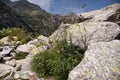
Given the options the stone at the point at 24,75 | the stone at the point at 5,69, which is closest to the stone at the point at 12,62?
the stone at the point at 5,69

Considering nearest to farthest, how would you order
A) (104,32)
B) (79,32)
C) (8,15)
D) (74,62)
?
(74,62) < (104,32) < (79,32) < (8,15)

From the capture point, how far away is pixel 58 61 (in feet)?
30.5

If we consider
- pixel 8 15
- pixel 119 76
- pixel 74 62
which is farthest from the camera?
pixel 8 15

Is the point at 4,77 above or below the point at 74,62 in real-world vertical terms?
below

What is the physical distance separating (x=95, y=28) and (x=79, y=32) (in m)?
0.61

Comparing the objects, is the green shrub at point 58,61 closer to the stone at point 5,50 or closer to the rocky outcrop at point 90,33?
the rocky outcrop at point 90,33

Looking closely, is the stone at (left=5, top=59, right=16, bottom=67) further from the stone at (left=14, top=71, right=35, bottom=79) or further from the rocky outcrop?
the rocky outcrop

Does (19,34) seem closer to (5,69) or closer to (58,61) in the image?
(5,69)

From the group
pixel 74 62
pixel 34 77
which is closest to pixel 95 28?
pixel 74 62

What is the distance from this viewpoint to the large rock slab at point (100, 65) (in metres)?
7.23

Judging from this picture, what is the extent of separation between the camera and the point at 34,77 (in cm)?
966

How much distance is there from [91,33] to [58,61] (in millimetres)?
1597

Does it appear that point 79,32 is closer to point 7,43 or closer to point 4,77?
point 4,77

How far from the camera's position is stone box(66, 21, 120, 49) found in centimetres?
A: 953
